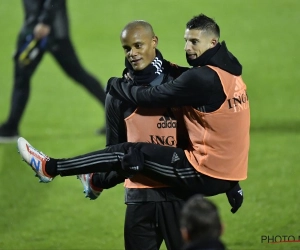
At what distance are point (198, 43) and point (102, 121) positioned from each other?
17.2ft

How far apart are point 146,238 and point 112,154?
59 centimetres

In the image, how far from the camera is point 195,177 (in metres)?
4.74

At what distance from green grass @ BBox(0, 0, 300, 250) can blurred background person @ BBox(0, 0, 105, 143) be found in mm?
197

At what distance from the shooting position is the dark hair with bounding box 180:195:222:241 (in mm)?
3516

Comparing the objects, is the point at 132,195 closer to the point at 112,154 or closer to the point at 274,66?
the point at 112,154

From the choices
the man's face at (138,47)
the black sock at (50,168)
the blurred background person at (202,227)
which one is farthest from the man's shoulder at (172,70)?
the blurred background person at (202,227)

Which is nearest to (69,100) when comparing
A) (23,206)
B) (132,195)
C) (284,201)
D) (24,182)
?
(24,182)

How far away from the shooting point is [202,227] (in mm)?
3523

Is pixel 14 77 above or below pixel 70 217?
above

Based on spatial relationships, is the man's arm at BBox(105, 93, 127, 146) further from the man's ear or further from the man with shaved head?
the man's ear

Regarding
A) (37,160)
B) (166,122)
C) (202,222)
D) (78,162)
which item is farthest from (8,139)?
(202,222)

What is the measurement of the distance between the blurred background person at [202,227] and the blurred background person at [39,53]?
599 cm

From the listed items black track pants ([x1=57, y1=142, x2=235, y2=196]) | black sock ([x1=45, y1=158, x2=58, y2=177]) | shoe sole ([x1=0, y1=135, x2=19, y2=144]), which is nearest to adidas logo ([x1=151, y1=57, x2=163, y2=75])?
black track pants ([x1=57, y1=142, x2=235, y2=196])

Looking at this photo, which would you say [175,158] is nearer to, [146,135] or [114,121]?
[146,135]
